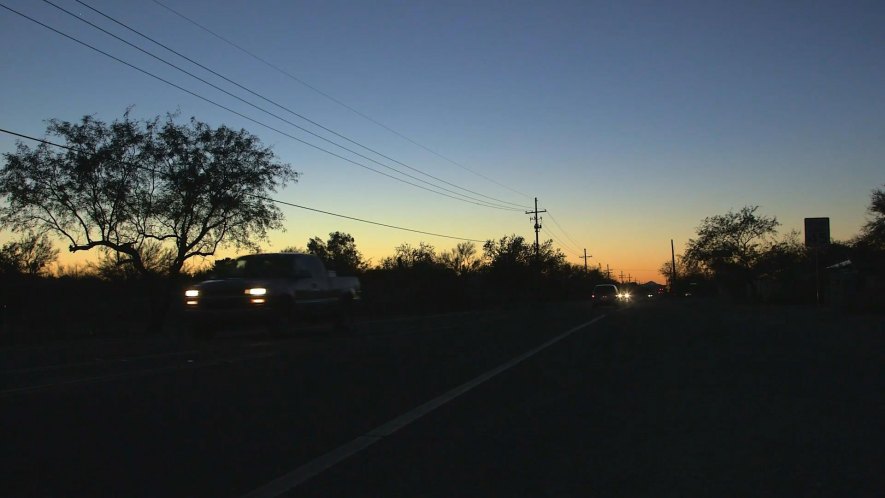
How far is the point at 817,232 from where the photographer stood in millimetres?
29562

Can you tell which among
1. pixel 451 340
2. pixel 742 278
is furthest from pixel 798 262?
pixel 451 340

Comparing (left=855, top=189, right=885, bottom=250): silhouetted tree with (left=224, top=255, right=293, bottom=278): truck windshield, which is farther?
(left=855, top=189, right=885, bottom=250): silhouetted tree

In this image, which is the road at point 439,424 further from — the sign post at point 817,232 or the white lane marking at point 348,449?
the sign post at point 817,232

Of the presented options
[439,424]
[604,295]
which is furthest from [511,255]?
[439,424]

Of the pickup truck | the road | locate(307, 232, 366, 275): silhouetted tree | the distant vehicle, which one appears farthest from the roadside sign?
locate(307, 232, 366, 275): silhouetted tree

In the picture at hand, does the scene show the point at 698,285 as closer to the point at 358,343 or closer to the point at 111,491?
the point at 358,343

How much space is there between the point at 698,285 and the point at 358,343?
15773cm

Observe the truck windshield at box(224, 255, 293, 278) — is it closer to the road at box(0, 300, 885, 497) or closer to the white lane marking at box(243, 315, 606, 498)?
the road at box(0, 300, 885, 497)

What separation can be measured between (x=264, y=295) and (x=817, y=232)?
22481mm

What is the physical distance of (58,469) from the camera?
5848mm

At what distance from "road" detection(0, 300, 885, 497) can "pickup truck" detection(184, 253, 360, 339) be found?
9.25 ft

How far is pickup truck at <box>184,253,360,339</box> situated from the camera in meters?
17.4

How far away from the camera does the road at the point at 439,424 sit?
5.61 meters

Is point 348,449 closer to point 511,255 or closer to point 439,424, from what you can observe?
point 439,424
